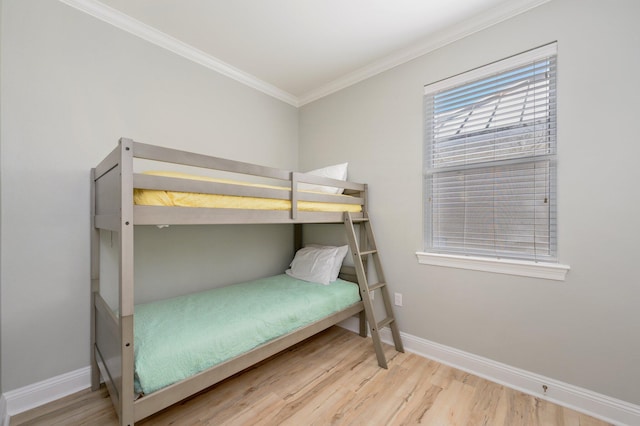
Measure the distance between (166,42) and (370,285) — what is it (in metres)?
2.69

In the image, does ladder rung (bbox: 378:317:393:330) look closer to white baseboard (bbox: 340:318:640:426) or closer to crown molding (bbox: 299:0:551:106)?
white baseboard (bbox: 340:318:640:426)

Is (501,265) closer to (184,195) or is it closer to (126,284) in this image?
(184,195)

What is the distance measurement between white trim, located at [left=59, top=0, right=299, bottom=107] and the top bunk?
1.09 m

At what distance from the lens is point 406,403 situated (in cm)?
166

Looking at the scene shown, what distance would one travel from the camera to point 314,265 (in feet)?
8.63

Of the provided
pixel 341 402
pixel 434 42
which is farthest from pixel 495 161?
pixel 341 402

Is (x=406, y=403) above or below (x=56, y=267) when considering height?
below

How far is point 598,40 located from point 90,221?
340 cm

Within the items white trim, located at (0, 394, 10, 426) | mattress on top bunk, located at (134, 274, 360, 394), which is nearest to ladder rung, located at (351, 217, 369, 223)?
mattress on top bunk, located at (134, 274, 360, 394)

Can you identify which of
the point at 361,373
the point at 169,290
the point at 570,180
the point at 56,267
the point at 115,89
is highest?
the point at 115,89

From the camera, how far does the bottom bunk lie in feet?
3.99

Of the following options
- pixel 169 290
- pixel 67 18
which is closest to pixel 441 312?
pixel 169 290

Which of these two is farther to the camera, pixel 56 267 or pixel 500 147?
pixel 500 147

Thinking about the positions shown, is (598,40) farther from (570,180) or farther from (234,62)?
(234,62)
